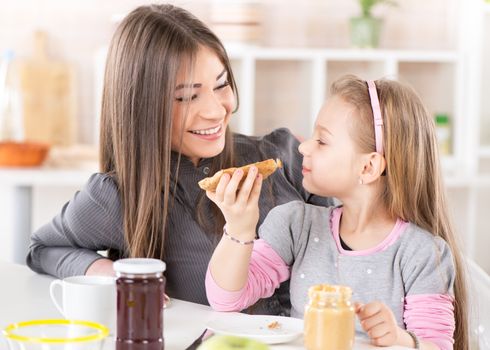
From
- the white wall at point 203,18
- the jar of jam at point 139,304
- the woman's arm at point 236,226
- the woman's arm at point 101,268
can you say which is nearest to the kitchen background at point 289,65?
the white wall at point 203,18

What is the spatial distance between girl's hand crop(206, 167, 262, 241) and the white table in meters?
0.15

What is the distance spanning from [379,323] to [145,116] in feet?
2.22

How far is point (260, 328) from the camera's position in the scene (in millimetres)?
1390

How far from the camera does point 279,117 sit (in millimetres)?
4125

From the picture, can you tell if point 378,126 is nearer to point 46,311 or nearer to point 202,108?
point 202,108

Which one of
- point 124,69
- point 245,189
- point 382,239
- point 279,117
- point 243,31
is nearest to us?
point 245,189

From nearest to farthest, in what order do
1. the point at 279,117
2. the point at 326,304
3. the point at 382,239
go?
the point at 326,304 < the point at 382,239 < the point at 279,117

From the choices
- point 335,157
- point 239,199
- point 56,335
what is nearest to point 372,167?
point 335,157

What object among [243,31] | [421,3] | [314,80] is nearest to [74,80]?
[243,31]

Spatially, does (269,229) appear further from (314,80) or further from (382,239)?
(314,80)

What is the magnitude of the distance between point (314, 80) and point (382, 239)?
2.32 meters

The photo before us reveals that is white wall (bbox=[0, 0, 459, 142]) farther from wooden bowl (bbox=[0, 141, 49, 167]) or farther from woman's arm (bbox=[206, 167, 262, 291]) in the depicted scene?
woman's arm (bbox=[206, 167, 262, 291])

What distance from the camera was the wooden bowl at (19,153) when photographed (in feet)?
11.5

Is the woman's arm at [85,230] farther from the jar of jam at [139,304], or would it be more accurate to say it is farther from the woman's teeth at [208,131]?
the jar of jam at [139,304]
